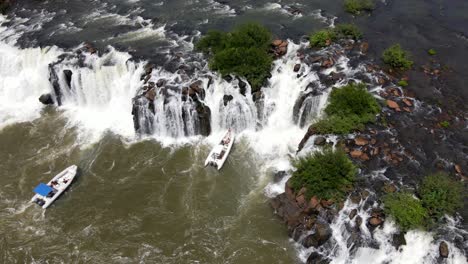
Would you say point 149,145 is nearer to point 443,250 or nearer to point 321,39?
point 321,39

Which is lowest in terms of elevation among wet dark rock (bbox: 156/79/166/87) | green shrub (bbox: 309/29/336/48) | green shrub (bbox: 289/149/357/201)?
green shrub (bbox: 289/149/357/201)

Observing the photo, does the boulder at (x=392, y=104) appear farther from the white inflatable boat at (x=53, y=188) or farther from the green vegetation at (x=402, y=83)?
the white inflatable boat at (x=53, y=188)

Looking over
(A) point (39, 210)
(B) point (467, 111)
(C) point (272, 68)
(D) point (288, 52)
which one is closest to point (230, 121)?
(C) point (272, 68)

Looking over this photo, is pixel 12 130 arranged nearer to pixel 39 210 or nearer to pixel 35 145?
pixel 35 145

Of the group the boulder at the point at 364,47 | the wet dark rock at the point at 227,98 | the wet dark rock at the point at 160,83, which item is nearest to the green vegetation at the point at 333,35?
the boulder at the point at 364,47

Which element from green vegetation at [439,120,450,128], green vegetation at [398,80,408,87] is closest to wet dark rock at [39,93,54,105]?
green vegetation at [398,80,408,87]

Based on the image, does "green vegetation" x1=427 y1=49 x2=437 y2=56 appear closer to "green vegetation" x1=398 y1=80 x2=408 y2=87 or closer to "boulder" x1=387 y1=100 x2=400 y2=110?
"green vegetation" x1=398 y1=80 x2=408 y2=87

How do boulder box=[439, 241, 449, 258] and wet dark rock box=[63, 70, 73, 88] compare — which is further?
wet dark rock box=[63, 70, 73, 88]

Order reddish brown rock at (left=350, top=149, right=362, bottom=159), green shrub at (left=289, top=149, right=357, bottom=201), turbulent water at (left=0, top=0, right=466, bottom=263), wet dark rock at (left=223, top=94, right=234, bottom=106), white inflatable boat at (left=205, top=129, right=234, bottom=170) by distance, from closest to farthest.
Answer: green shrub at (left=289, top=149, right=357, bottom=201)
turbulent water at (left=0, top=0, right=466, bottom=263)
reddish brown rock at (left=350, top=149, right=362, bottom=159)
white inflatable boat at (left=205, top=129, right=234, bottom=170)
wet dark rock at (left=223, top=94, right=234, bottom=106)
